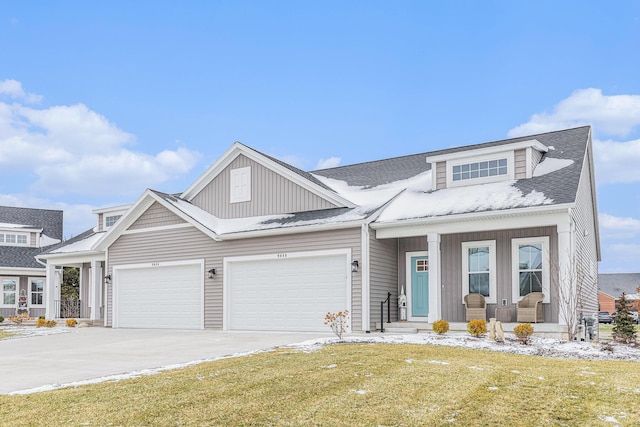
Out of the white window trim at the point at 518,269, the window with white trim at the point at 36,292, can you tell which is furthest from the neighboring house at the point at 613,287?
the white window trim at the point at 518,269

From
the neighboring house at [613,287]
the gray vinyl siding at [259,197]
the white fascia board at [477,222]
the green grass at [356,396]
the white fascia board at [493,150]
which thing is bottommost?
the neighboring house at [613,287]

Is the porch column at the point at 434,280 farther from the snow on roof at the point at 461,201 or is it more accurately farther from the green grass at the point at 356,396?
the green grass at the point at 356,396

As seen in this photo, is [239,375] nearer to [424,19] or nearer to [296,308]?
[296,308]

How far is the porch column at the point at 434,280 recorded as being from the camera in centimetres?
1675

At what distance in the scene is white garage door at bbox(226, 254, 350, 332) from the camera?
1795cm

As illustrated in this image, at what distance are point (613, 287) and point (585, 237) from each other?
63.4 metres

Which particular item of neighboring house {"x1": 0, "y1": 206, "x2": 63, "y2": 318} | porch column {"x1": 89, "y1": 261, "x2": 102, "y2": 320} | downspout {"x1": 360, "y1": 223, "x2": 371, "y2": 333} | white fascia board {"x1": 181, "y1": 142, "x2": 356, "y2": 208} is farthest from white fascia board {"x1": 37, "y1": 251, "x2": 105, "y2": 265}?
downspout {"x1": 360, "y1": 223, "x2": 371, "y2": 333}

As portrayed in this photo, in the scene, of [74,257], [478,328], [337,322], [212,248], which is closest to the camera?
[478,328]

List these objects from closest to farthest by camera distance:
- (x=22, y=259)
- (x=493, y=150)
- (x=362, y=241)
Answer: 1. (x=362, y=241)
2. (x=493, y=150)
3. (x=22, y=259)

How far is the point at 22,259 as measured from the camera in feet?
112

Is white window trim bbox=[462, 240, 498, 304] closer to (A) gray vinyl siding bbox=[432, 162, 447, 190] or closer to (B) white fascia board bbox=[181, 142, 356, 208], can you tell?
(A) gray vinyl siding bbox=[432, 162, 447, 190]

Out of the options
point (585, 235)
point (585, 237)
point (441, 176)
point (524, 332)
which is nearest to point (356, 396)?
point (524, 332)

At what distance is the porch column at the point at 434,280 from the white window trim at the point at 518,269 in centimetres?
197

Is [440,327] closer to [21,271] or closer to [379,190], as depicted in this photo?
[379,190]
